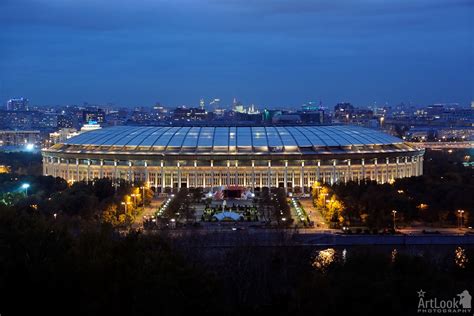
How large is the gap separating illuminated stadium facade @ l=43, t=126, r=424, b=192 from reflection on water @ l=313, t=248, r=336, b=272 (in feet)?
92.4

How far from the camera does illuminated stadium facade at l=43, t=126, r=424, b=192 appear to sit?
2650 inches

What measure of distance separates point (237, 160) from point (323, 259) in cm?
3361

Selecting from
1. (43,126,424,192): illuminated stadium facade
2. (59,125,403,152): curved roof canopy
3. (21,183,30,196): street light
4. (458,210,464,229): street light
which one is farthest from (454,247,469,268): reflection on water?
(21,183,30,196): street light

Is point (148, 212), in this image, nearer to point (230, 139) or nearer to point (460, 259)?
point (230, 139)

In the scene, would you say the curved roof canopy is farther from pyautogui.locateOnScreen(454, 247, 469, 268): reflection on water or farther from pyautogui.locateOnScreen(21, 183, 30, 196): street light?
pyautogui.locateOnScreen(454, 247, 469, 268): reflection on water

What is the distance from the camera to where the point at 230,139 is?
7025 cm

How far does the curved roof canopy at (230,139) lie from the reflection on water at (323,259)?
30.0 metres

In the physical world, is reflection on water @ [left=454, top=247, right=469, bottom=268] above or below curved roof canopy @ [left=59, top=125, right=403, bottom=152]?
below

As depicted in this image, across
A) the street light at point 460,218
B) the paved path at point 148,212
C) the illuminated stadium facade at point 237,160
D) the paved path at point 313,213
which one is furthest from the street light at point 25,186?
the street light at point 460,218

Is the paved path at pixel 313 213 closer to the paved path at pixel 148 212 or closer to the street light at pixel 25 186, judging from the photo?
the paved path at pixel 148 212

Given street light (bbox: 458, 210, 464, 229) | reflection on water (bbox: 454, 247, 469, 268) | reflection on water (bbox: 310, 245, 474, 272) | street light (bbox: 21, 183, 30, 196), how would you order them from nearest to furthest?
reflection on water (bbox: 310, 245, 474, 272)
reflection on water (bbox: 454, 247, 469, 268)
street light (bbox: 458, 210, 464, 229)
street light (bbox: 21, 183, 30, 196)

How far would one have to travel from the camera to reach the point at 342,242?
41125 mm

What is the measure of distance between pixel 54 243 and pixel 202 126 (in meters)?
50.6

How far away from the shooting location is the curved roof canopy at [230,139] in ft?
225
